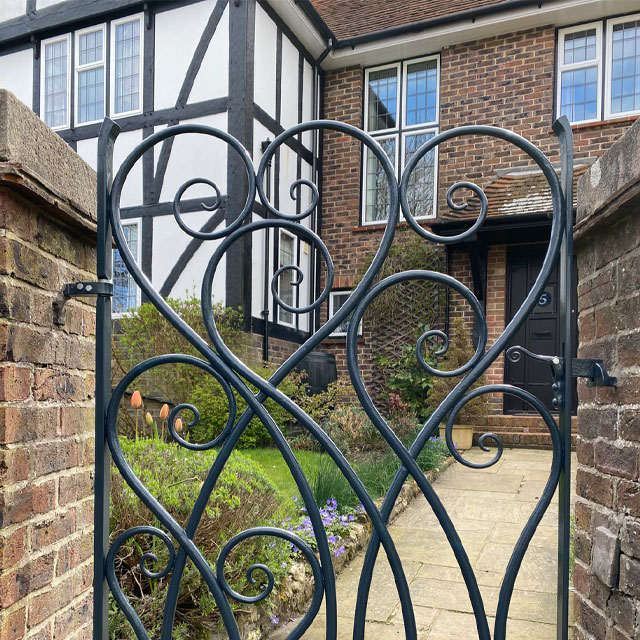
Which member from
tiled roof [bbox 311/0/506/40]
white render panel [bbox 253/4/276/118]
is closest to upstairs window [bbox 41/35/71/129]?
white render panel [bbox 253/4/276/118]

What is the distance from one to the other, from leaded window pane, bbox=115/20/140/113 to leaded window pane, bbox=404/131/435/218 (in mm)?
3805

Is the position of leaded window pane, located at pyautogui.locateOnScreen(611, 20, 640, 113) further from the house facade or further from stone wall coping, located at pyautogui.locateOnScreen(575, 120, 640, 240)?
stone wall coping, located at pyautogui.locateOnScreen(575, 120, 640, 240)

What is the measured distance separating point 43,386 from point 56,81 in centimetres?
867

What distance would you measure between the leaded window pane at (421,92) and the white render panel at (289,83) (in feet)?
5.36

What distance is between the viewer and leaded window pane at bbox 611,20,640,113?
25.1 ft

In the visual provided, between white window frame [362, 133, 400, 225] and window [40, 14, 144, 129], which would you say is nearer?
window [40, 14, 144, 129]

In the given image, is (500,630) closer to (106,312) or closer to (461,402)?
(461,402)

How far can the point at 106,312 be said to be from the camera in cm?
145

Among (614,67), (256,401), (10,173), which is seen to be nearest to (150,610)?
(256,401)

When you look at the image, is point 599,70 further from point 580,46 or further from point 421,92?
point 421,92

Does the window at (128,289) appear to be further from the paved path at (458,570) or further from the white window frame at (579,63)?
the white window frame at (579,63)

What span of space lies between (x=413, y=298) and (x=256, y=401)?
7078 millimetres

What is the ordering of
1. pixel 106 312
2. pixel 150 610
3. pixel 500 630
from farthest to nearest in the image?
pixel 150 610 < pixel 106 312 < pixel 500 630

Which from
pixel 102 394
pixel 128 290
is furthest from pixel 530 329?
pixel 102 394
